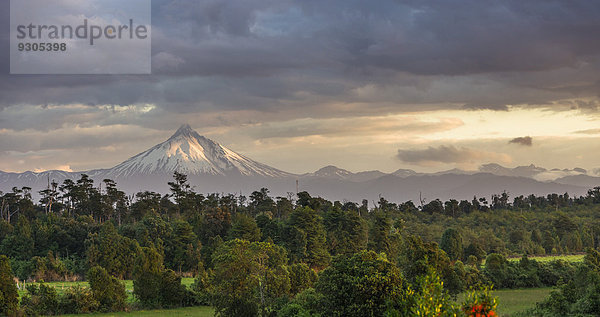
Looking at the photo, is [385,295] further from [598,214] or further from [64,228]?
[598,214]

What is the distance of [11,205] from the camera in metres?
104

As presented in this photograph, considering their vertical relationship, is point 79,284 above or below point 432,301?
below

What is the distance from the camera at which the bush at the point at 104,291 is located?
167 feet

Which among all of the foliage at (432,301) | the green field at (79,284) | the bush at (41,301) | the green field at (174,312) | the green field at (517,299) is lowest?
the green field at (517,299)

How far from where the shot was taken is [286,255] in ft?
245

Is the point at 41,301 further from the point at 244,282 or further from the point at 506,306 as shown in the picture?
the point at 506,306

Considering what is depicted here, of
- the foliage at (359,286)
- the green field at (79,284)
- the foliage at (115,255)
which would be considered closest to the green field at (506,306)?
the green field at (79,284)

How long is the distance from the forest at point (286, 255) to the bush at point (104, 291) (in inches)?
3.5

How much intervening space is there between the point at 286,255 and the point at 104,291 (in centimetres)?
2833

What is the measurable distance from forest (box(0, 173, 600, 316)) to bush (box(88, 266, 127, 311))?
88mm

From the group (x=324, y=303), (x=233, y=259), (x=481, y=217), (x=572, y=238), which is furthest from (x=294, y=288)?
(x=481, y=217)

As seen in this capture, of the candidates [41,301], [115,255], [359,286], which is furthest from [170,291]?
[359,286]

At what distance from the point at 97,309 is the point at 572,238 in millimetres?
81393

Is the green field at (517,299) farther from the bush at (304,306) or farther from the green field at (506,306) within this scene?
the bush at (304,306)
